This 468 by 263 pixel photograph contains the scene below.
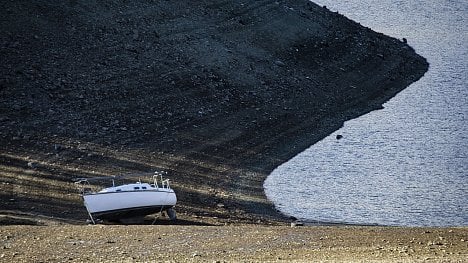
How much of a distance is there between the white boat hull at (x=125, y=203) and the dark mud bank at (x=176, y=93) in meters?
1.42

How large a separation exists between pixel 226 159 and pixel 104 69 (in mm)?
8556

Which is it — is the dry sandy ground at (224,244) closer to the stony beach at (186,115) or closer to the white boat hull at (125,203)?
the stony beach at (186,115)

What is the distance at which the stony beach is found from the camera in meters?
22.0

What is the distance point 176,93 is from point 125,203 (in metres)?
15.4

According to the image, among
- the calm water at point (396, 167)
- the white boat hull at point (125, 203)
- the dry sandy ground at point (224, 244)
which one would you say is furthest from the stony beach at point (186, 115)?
the calm water at point (396, 167)

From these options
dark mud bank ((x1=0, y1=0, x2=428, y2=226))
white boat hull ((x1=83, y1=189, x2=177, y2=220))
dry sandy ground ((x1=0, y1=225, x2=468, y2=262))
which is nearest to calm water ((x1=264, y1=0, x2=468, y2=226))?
dark mud bank ((x1=0, y1=0, x2=428, y2=226))

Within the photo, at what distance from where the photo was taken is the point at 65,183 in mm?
29375

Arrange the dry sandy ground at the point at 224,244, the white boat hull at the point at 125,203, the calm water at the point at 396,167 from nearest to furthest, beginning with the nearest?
Answer: the dry sandy ground at the point at 224,244, the white boat hull at the point at 125,203, the calm water at the point at 396,167

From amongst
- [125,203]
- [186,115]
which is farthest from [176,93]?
[125,203]

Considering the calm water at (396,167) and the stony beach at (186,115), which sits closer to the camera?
the stony beach at (186,115)

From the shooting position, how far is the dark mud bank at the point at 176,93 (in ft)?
102

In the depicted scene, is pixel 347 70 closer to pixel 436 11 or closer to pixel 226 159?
pixel 226 159

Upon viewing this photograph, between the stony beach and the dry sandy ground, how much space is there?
0.04 m

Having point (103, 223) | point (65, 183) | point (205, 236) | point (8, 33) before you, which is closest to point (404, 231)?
point (205, 236)
